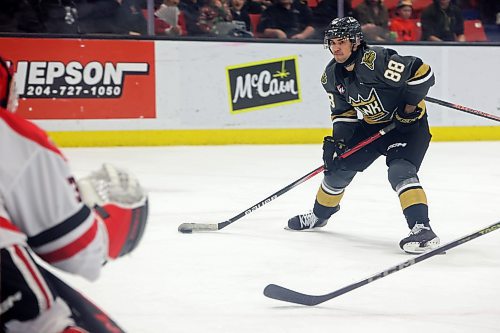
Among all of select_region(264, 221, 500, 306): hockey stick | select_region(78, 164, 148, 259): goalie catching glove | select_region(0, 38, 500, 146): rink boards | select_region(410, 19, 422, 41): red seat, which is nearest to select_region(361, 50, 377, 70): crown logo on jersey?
select_region(264, 221, 500, 306): hockey stick

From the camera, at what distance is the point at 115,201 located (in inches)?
46.7

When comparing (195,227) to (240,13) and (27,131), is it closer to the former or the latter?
(27,131)

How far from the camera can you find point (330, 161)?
11.3ft

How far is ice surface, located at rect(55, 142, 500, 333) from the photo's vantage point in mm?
2248

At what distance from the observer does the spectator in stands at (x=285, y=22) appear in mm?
6738

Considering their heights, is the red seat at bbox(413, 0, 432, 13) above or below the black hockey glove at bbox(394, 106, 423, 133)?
below

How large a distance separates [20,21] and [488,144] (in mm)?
3574

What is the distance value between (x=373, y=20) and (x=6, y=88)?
20.1 feet

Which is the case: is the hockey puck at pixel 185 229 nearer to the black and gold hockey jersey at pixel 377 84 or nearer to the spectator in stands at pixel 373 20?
the black and gold hockey jersey at pixel 377 84

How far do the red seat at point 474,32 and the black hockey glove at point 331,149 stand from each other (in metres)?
3.91

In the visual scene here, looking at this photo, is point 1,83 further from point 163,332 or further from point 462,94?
point 462,94

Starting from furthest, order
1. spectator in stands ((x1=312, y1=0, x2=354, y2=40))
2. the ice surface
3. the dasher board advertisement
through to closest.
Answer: spectator in stands ((x1=312, y1=0, x2=354, y2=40)) → the dasher board advertisement → the ice surface

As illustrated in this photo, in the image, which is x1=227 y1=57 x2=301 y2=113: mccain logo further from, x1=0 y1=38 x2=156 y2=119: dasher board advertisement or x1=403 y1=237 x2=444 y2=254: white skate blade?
x1=403 y1=237 x2=444 y2=254: white skate blade

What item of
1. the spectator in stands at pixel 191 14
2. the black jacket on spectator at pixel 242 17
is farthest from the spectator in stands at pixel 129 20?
the black jacket on spectator at pixel 242 17
